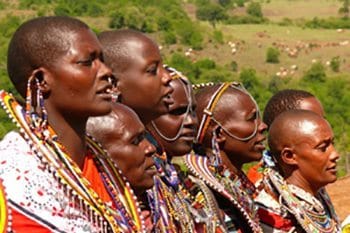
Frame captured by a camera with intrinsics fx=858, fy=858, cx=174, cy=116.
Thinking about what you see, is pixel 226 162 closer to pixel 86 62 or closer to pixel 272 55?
pixel 86 62

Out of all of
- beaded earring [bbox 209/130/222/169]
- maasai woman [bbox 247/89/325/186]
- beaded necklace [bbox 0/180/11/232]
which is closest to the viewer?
beaded necklace [bbox 0/180/11/232]

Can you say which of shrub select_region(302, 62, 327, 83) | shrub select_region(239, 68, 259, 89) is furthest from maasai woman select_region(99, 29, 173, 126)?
shrub select_region(302, 62, 327, 83)

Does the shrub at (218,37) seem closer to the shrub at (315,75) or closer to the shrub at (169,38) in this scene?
the shrub at (169,38)

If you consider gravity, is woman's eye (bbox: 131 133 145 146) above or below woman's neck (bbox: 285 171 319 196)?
above

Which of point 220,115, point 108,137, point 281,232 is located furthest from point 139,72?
point 281,232

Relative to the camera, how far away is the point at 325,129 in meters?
4.12

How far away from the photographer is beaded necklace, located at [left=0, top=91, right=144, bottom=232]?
2479 mm

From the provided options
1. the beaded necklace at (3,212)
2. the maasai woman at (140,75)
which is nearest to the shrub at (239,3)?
the maasai woman at (140,75)

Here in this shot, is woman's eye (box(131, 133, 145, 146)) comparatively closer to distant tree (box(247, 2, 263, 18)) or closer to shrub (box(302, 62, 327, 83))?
shrub (box(302, 62, 327, 83))

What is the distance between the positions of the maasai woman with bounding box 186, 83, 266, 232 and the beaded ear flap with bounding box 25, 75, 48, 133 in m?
1.50

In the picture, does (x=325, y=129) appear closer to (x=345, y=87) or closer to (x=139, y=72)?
(x=139, y=72)

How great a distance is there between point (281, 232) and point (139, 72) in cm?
121

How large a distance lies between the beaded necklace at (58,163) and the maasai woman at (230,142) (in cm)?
141

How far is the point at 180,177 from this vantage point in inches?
146
